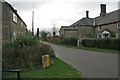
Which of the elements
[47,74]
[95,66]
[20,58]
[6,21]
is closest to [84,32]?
[6,21]

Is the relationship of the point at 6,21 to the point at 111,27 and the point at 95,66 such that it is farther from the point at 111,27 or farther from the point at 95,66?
the point at 111,27

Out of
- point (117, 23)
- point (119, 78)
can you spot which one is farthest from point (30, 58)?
point (117, 23)

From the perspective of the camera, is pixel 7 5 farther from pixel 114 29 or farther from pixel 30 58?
pixel 114 29

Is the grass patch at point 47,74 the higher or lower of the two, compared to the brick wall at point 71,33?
lower

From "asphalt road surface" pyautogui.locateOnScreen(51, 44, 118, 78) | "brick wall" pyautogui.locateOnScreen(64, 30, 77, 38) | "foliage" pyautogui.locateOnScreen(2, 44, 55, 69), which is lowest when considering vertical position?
"asphalt road surface" pyautogui.locateOnScreen(51, 44, 118, 78)

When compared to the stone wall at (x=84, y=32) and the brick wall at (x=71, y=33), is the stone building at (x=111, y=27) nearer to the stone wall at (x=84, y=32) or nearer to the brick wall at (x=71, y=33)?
the stone wall at (x=84, y=32)

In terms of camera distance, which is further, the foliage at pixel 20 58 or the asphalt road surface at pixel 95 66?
the foliage at pixel 20 58

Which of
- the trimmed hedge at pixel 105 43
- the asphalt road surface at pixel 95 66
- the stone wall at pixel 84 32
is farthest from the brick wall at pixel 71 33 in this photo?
the asphalt road surface at pixel 95 66

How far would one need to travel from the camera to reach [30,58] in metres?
7.05

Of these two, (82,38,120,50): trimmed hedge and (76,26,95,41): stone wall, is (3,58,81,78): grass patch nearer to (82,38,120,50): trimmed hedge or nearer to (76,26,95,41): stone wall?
(82,38,120,50): trimmed hedge

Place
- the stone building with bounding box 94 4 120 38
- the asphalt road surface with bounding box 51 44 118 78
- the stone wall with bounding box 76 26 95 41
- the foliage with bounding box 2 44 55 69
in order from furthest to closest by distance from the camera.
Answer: the stone wall with bounding box 76 26 95 41
the stone building with bounding box 94 4 120 38
the foliage with bounding box 2 44 55 69
the asphalt road surface with bounding box 51 44 118 78

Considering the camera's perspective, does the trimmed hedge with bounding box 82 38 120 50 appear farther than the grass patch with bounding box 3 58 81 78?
Yes

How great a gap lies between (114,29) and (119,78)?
78.2 ft

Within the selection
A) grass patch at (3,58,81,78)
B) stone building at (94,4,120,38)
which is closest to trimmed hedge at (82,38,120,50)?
stone building at (94,4,120,38)
